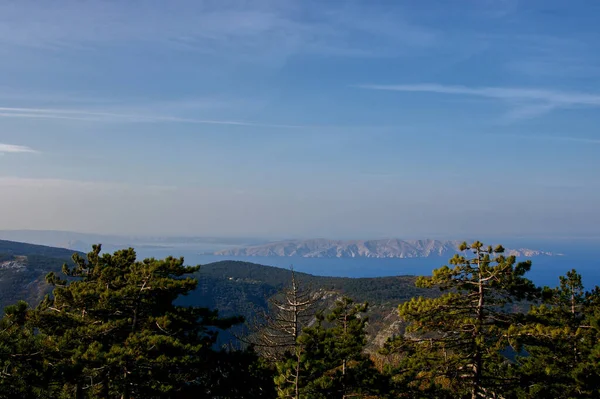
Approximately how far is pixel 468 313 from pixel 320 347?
467 cm

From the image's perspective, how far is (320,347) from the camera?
46.6 feet

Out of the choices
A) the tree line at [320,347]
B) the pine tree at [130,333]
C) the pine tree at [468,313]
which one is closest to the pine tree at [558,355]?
the tree line at [320,347]

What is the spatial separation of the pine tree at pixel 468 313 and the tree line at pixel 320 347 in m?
0.04

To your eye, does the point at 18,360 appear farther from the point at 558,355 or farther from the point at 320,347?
the point at 558,355

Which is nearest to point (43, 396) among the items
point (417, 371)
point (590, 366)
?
point (417, 371)

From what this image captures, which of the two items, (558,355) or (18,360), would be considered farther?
(558,355)

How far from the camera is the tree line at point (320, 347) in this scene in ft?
40.7

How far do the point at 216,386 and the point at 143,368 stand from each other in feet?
11.0

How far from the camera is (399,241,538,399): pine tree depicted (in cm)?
1265

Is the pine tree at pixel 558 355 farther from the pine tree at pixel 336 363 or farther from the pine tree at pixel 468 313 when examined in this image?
the pine tree at pixel 336 363

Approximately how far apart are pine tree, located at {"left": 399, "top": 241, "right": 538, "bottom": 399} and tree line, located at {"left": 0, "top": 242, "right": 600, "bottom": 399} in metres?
0.04

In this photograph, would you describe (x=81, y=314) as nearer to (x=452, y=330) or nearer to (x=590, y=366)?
(x=452, y=330)

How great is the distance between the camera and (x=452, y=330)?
13297 millimetres

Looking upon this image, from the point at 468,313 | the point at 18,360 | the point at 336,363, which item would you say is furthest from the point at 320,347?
the point at 18,360
